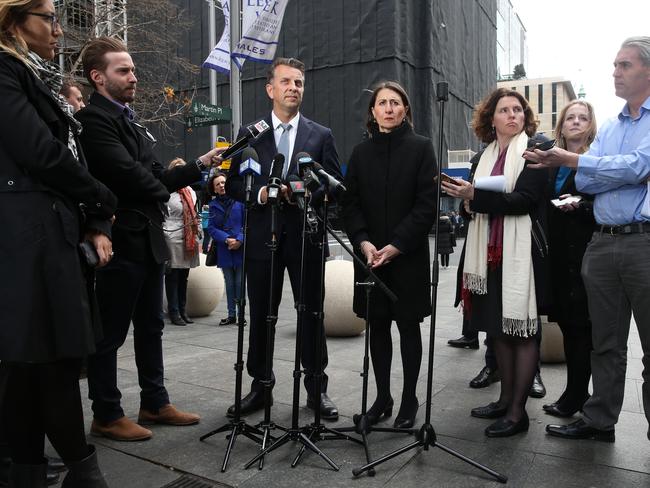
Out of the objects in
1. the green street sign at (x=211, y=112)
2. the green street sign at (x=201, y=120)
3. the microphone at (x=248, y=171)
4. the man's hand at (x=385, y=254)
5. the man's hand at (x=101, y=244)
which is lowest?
the man's hand at (x=385, y=254)

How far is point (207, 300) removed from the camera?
8.71m

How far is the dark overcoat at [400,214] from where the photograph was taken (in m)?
3.82

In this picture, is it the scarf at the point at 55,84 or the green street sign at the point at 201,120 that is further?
the green street sign at the point at 201,120


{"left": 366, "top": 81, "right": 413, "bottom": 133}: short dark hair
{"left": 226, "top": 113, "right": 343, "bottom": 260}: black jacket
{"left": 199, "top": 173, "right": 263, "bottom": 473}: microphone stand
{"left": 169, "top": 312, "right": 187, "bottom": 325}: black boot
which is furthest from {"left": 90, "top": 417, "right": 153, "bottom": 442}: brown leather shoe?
{"left": 169, "top": 312, "right": 187, "bottom": 325}: black boot

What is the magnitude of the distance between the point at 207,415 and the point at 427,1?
1406 inches

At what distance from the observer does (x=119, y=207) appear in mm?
3650

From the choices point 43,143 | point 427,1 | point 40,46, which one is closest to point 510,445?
point 43,143

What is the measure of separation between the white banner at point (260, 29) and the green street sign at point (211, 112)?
140 cm

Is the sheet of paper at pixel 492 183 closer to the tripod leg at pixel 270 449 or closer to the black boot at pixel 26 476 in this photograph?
the tripod leg at pixel 270 449

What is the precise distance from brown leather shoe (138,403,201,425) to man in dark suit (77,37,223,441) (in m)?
0.22

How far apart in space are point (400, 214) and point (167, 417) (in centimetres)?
207

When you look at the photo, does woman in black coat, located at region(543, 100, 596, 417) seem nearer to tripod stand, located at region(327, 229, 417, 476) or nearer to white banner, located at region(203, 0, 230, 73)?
tripod stand, located at region(327, 229, 417, 476)

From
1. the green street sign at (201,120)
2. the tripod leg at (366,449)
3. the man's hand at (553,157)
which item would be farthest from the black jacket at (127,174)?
the green street sign at (201,120)

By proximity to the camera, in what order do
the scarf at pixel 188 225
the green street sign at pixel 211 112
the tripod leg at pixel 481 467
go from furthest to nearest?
the green street sign at pixel 211 112 → the scarf at pixel 188 225 → the tripod leg at pixel 481 467
